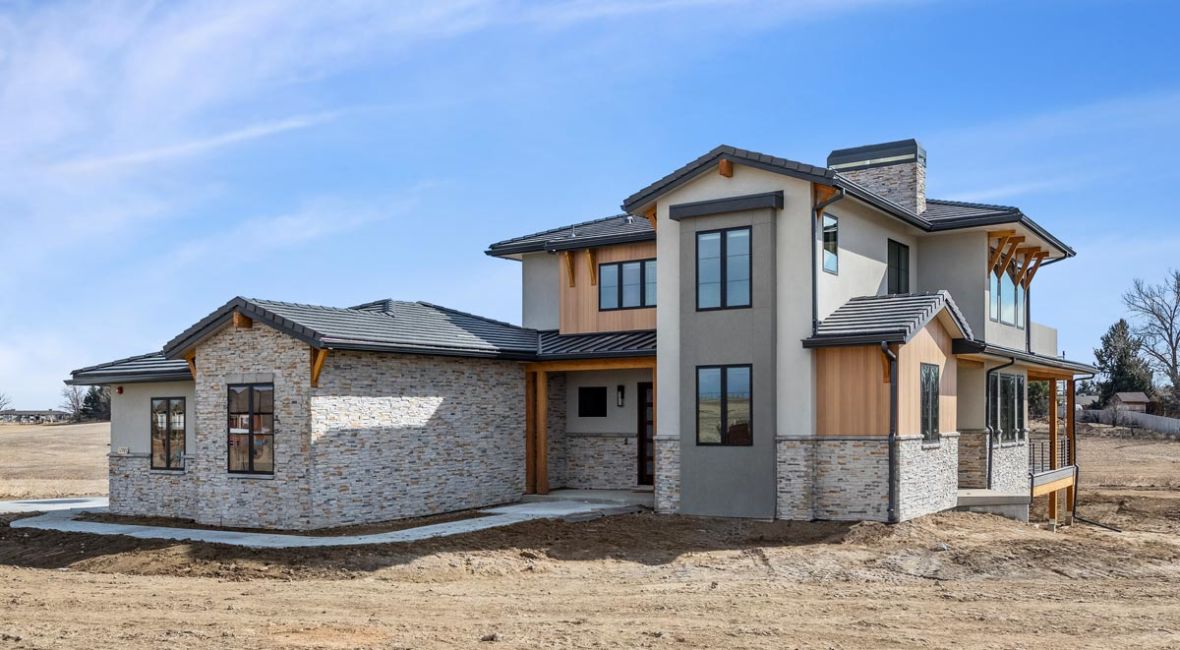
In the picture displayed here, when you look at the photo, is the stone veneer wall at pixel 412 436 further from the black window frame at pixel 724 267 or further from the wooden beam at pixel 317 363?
the black window frame at pixel 724 267

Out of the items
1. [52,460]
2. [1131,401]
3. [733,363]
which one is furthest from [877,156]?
[1131,401]

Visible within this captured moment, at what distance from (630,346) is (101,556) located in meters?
10.2

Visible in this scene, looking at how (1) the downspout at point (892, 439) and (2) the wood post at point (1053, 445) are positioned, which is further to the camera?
(2) the wood post at point (1053, 445)

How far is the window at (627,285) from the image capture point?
22344mm

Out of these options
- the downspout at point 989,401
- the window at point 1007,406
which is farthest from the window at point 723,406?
the window at point 1007,406

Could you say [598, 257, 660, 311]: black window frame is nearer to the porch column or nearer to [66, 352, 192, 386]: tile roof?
[66, 352, 192, 386]: tile roof

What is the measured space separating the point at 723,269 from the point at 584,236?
17.2 ft

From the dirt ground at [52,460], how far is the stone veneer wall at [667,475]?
1683 centimetres

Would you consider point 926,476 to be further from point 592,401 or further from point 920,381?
point 592,401

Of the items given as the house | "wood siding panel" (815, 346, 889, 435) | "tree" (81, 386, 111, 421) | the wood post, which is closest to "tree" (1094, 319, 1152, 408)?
the wood post

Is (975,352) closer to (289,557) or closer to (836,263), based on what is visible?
(836,263)

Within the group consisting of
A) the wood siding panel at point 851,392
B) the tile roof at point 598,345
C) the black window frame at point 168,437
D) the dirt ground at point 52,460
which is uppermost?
the tile roof at point 598,345

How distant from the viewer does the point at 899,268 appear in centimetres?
2209

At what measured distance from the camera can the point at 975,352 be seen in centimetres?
2014
